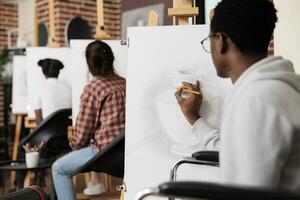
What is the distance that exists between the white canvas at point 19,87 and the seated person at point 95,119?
2076 millimetres

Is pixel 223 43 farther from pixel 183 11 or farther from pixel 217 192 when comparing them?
pixel 183 11

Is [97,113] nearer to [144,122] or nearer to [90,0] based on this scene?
[144,122]

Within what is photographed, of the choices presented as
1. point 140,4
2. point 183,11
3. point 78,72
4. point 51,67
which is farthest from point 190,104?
point 140,4

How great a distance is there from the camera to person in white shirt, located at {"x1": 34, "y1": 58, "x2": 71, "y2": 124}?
3.99 m

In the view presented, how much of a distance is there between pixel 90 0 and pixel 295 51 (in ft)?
13.4

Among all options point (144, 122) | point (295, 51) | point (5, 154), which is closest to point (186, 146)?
point (144, 122)

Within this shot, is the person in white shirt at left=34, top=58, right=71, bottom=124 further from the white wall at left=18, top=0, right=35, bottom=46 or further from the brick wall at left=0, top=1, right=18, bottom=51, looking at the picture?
the brick wall at left=0, top=1, right=18, bottom=51

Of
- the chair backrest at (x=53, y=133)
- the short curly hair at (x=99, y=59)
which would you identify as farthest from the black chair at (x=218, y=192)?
the chair backrest at (x=53, y=133)

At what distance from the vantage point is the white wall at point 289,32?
218 centimetres

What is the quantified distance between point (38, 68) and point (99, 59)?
5.08ft

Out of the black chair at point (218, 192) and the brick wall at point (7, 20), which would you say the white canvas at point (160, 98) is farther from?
the brick wall at point (7, 20)

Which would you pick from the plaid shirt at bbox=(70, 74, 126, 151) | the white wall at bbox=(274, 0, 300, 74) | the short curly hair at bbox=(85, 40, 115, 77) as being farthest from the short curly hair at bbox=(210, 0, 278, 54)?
the short curly hair at bbox=(85, 40, 115, 77)

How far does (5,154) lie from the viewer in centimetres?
538

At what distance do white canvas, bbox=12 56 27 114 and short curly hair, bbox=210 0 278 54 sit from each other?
12.9 feet
